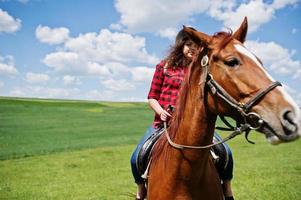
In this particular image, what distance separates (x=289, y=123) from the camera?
107 inches

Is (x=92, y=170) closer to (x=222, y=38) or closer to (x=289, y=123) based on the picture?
(x=222, y=38)

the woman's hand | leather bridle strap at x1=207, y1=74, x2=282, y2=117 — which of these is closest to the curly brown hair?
the woman's hand

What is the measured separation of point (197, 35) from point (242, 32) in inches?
22.3

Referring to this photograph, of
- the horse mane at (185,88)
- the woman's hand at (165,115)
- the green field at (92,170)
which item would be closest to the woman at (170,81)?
the woman's hand at (165,115)

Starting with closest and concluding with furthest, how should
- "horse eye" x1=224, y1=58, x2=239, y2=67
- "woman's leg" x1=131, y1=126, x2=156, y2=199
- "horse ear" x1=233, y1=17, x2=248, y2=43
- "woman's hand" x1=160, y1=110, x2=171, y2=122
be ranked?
"horse eye" x1=224, y1=58, x2=239, y2=67
"horse ear" x1=233, y1=17, x2=248, y2=43
"woman's hand" x1=160, y1=110, x2=171, y2=122
"woman's leg" x1=131, y1=126, x2=156, y2=199

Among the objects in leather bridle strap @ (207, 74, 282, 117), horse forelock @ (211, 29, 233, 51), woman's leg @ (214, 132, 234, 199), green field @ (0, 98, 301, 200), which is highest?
horse forelock @ (211, 29, 233, 51)

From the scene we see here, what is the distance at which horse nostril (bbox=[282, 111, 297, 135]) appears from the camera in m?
2.71

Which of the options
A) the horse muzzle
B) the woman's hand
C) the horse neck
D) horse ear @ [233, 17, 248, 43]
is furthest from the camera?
the woman's hand

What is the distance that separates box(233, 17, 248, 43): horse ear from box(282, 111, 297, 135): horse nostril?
1104mm

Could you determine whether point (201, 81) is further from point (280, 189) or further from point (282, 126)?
point (280, 189)

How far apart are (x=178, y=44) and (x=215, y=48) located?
56.9 inches

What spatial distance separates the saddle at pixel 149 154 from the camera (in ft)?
15.3

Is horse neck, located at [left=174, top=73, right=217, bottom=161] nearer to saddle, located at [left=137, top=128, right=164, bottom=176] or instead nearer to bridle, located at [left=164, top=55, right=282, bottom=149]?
bridle, located at [left=164, top=55, right=282, bottom=149]

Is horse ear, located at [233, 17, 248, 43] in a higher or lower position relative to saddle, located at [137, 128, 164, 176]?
higher
